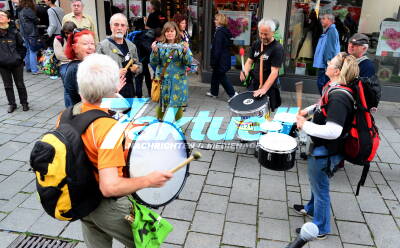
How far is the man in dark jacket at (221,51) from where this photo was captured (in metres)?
6.68

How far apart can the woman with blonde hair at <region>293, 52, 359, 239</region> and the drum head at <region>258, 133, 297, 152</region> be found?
0.35 m

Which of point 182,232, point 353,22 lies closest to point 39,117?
point 182,232

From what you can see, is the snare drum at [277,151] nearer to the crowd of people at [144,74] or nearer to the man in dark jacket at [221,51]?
the crowd of people at [144,74]

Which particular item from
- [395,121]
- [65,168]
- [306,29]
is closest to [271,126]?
[65,168]

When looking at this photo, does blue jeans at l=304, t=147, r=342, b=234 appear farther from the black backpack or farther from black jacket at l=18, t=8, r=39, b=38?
black jacket at l=18, t=8, r=39, b=38

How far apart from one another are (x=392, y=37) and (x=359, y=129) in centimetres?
558

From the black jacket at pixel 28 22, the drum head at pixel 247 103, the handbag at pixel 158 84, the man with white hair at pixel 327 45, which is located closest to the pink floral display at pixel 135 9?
the black jacket at pixel 28 22

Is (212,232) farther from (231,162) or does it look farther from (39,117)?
(39,117)

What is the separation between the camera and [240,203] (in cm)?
387

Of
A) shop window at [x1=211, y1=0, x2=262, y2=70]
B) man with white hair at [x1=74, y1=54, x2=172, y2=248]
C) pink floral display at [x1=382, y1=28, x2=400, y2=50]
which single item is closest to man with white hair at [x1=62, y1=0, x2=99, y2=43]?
shop window at [x1=211, y1=0, x2=262, y2=70]

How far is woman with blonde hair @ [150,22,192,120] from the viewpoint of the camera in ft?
17.6

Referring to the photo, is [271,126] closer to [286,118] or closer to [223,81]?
[286,118]

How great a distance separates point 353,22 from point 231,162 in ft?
15.5

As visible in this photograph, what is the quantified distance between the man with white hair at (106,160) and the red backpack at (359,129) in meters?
1.73
